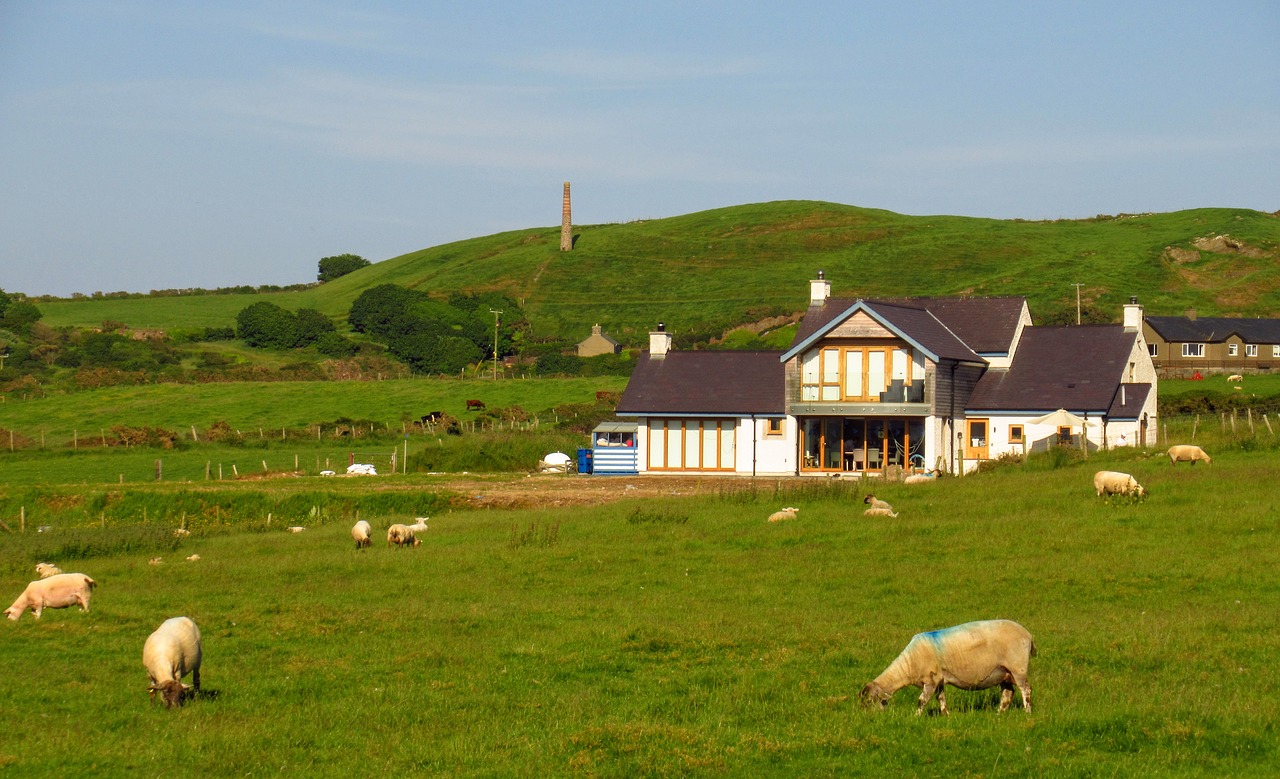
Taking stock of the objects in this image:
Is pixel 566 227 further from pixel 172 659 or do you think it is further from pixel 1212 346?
pixel 172 659

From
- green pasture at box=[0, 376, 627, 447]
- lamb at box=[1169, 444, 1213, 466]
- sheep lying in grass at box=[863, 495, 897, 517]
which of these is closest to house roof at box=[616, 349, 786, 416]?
lamb at box=[1169, 444, 1213, 466]

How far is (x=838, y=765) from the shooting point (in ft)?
38.0

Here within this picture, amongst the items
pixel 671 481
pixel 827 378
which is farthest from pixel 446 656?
pixel 827 378

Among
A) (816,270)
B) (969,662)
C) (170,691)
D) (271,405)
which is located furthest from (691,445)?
(816,270)

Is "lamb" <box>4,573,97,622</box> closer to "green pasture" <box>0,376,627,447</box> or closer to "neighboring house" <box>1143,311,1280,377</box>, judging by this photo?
"green pasture" <box>0,376,627,447</box>

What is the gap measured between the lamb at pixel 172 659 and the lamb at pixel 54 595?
686 cm

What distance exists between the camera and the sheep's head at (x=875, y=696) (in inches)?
521

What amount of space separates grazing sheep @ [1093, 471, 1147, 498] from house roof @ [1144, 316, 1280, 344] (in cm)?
7412

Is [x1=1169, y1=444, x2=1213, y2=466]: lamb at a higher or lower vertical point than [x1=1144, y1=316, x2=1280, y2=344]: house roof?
lower

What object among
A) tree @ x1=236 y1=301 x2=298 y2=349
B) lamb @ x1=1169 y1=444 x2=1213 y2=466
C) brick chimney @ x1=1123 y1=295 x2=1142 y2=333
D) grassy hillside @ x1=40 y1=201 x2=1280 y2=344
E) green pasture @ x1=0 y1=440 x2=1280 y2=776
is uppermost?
grassy hillside @ x1=40 y1=201 x2=1280 y2=344

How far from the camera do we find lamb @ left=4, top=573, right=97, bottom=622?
20859 millimetres

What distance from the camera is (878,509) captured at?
30422 millimetres

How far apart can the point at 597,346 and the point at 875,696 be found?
4506 inches

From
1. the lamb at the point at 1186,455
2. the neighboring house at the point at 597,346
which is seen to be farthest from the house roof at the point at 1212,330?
the lamb at the point at 1186,455
